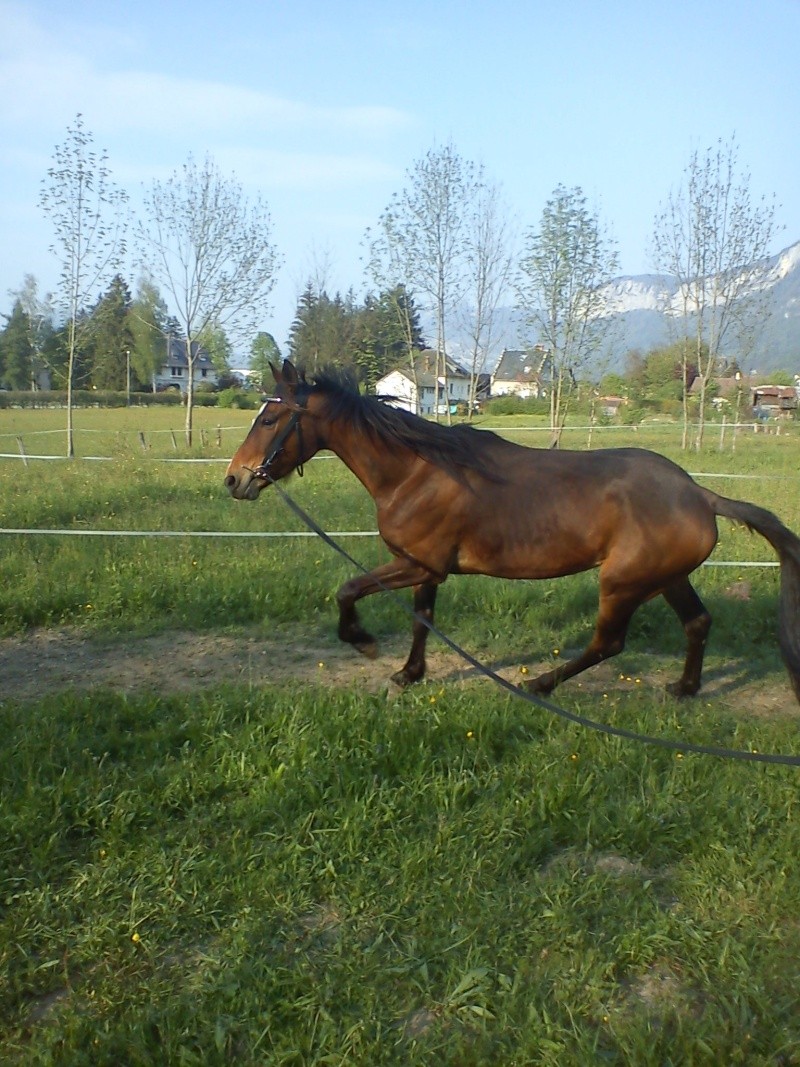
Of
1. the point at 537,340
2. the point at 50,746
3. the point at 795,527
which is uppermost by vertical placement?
the point at 537,340

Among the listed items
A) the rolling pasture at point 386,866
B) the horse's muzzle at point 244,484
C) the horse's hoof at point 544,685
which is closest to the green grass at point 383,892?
the rolling pasture at point 386,866

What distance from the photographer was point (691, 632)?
548 cm

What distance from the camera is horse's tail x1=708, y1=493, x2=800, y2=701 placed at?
494 cm

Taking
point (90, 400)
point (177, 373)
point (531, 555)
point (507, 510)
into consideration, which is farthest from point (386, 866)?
point (177, 373)

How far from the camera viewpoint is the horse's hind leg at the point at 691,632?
17.9ft

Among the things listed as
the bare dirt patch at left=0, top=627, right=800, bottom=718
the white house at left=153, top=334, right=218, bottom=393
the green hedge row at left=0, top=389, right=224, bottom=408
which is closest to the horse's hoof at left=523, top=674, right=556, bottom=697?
the bare dirt patch at left=0, top=627, right=800, bottom=718

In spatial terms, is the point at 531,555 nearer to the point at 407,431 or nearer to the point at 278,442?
the point at 407,431

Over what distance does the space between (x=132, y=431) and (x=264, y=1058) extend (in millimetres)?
34682

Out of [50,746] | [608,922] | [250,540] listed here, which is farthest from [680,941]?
[250,540]

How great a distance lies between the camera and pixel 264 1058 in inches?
99.6

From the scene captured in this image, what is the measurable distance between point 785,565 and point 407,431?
2325mm

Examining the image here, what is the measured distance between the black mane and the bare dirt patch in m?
1.40

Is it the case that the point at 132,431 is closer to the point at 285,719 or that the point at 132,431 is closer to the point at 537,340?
the point at 537,340

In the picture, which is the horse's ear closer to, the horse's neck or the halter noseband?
the halter noseband
